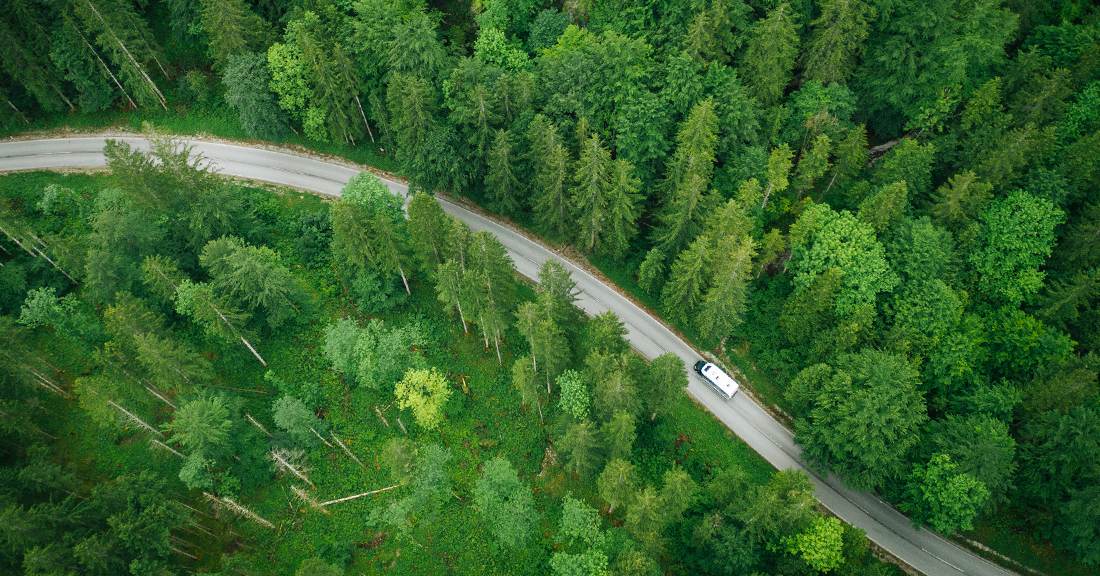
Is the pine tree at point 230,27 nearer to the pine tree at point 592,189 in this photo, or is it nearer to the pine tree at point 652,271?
the pine tree at point 592,189

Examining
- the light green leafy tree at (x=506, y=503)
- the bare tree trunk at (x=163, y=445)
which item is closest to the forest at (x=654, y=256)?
the light green leafy tree at (x=506, y=503)

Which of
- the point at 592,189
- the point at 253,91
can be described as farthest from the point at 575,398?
the point at 253,91

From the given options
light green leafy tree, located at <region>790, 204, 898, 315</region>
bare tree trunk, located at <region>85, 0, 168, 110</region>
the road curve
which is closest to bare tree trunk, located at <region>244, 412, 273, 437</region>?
the road curve

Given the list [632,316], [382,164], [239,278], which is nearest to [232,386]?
[239,278]

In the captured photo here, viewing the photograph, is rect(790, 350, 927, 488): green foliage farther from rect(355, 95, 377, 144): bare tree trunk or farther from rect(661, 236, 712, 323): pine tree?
rect(355, 95, 377, 144): bare tree trunk

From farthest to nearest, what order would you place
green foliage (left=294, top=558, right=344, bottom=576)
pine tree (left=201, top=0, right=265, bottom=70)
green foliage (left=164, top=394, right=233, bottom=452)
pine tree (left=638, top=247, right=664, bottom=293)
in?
pine tree (left=201, top=0, right=265, bottom=70)
pine tree (left=638, top=247, right=664, bottom=293)
green foliage (left=164, top=394, right=233, bottom=452)
green foliage (left=294, top=558, right=344, bottom=576)

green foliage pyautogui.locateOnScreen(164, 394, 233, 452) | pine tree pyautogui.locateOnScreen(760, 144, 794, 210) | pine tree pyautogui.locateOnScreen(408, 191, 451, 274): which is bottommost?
green foliage pyautogui.locateOnScreen(164, 394, 233, 452)

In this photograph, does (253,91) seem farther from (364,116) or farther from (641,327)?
(641,327)
